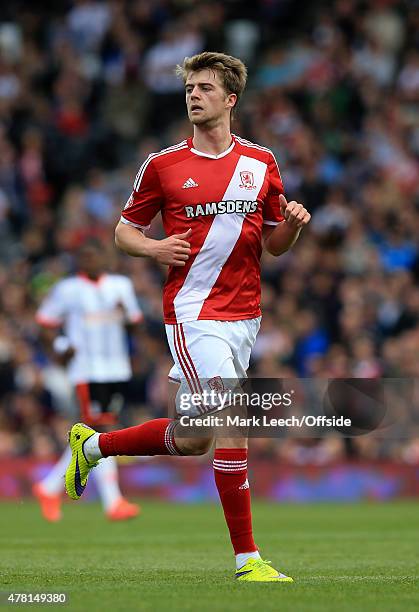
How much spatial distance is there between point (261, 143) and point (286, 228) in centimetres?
1167

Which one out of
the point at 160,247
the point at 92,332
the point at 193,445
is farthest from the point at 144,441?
the point at 92,332

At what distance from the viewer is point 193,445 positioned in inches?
293

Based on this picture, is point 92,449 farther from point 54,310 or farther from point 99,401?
point 54,310

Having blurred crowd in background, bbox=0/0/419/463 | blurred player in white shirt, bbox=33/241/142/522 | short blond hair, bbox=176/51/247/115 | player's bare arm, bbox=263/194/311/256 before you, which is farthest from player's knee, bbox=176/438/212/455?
blurred crowd in background, bbox=0/0/419/463

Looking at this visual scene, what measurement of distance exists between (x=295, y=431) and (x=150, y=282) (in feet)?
20.6

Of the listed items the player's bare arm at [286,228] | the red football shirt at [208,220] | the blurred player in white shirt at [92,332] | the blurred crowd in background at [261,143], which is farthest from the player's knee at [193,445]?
the blurred crowd in background at [261,143]

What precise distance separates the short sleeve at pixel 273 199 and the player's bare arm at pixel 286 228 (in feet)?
0.22

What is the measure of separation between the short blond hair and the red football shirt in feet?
1.24

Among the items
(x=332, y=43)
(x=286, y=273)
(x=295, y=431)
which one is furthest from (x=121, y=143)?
(x=295, y=431)

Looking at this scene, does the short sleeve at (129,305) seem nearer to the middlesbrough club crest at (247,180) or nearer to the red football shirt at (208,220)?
the red football shirt at (208,220)

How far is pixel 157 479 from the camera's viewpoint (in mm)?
16641

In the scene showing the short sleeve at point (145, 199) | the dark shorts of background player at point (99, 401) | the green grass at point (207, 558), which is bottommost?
the green grass at point (207, 558)

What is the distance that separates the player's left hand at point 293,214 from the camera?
7.68 metres

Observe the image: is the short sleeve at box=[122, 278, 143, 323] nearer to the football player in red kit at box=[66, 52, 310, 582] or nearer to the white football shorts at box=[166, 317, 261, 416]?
the football player in red kit at box=[66, 52, 310, 582]
